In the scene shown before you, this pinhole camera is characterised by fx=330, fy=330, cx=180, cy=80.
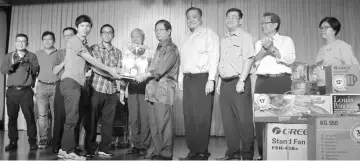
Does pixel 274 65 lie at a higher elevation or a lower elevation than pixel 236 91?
higher

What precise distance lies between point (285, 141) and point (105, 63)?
6.47 ft

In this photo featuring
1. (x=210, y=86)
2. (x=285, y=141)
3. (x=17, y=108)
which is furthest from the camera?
(x=17, y=108)

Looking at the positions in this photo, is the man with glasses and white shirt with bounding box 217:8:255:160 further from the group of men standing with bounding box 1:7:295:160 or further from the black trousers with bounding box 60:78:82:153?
the black trousers with bounding box 60:78:82:153

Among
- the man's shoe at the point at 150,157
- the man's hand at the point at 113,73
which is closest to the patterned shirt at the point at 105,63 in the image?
the man's hand at the point at 113,73

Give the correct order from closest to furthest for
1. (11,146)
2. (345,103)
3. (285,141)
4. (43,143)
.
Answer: (345,103) < (285,141) < (11,146) < (43,143)

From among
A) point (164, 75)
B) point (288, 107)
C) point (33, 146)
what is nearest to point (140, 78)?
point (164, 75)

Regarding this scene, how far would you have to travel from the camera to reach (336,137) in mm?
2293

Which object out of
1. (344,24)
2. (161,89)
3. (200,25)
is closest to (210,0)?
(344,24)

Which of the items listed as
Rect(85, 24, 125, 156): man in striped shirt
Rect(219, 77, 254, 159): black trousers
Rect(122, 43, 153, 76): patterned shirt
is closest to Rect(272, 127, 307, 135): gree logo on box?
Rect(219, 77, 254, 159): black trousers

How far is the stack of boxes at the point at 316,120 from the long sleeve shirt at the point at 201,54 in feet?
2.50

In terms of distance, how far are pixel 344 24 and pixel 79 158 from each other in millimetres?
5253

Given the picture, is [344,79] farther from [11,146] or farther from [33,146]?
[11,146]

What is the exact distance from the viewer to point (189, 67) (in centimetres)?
321

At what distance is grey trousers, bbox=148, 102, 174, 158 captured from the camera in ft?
10.3
